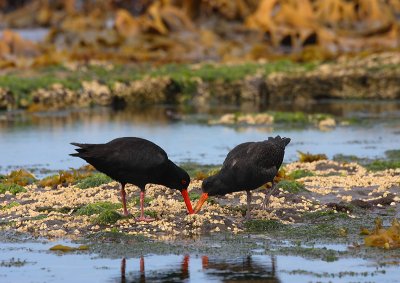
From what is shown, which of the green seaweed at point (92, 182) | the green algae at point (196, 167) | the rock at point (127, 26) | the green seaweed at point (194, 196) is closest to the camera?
the green seaweed at point (194, 196)

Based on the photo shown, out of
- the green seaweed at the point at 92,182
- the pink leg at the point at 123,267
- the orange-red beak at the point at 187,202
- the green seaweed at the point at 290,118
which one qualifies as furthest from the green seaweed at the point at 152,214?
the green seaweed at the point at 290,118

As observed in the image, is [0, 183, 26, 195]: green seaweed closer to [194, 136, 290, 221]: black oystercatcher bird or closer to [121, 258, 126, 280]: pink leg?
[194, 136, 290, 221]: black oystercatcher bird

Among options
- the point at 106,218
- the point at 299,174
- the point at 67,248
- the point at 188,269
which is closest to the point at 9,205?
the point at 106,218

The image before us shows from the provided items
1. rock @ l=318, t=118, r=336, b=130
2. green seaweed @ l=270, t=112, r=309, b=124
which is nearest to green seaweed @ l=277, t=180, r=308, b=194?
rock @ l=318, t=118, r=336, b=130

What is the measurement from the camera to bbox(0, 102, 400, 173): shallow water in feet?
66.6

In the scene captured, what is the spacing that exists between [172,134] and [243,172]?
11.3 metres

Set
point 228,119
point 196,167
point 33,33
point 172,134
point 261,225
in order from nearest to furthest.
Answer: point 261,225 → point 196,167 → point 172,134 → point 228,119 → point 33,33

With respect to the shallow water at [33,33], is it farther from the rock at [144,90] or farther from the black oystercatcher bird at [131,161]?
the black oystercatcher bird at [131,161]

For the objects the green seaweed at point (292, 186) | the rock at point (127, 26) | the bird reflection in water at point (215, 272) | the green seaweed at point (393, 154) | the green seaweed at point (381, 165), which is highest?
the rock at point (127, 26)

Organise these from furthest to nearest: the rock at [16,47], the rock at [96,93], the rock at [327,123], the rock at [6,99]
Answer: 1. the rock at [16,47]
2. the rock at [96,93]
3. the rock at [6,99]
4. the rock at [327,123]

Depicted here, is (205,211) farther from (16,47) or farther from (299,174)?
(16,47)

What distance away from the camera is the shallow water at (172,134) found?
2031 centimetres

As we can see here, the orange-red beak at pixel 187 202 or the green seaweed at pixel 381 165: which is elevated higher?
the orange-red beak at pixel 187 202

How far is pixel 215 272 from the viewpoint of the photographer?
405 inches
